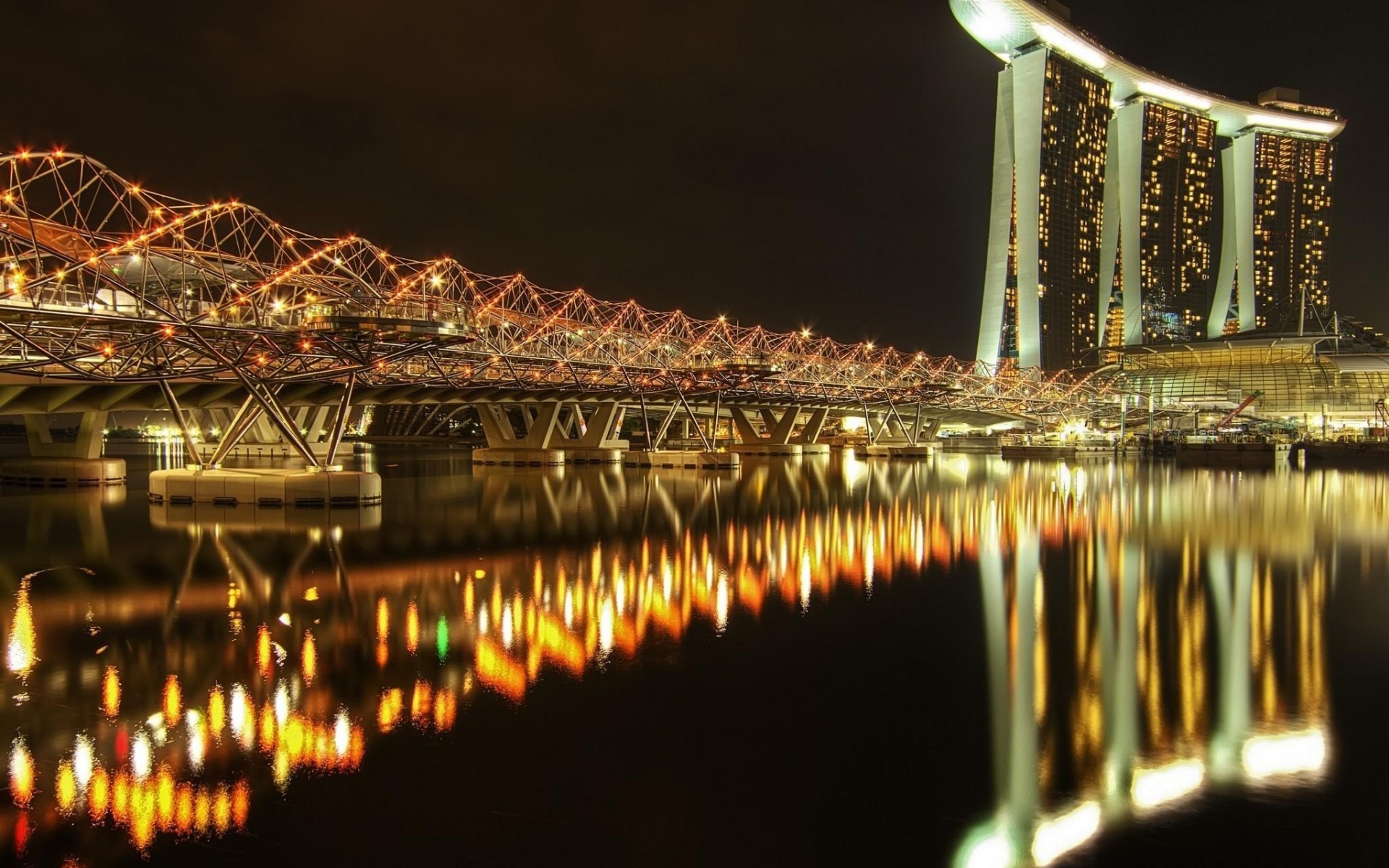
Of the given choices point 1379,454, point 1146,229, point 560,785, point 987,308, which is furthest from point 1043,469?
point 1146,229

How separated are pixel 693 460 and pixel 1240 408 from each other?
85.2 m

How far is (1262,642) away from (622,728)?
888cm

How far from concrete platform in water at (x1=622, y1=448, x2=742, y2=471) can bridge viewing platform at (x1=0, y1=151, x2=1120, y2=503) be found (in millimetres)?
691

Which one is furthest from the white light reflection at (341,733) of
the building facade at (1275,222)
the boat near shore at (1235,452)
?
the building facade at (1275,222)

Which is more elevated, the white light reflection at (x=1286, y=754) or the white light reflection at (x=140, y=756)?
the white light reflection at (x=140, y=756)

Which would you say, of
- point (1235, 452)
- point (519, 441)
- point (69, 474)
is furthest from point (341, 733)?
point (1235, 452)

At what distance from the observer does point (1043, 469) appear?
5759 cm

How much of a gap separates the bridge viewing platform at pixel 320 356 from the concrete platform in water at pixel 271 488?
0.38 m

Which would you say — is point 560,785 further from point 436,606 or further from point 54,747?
point 436,606

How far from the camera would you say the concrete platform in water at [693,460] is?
5462cm

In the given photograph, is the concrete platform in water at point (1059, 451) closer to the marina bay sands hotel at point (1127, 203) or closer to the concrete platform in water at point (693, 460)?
the concrete platform in water at point (693, 460)

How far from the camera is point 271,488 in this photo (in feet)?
96.7

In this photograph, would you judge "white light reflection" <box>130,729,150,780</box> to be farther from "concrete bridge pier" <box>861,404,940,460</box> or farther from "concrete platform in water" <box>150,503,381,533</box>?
"concrete bridge pier" <box>861,404,940,460</box>

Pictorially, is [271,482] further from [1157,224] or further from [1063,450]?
[1157,224]
